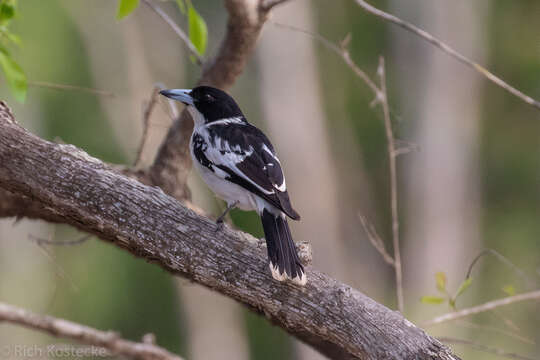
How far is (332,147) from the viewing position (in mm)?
18609

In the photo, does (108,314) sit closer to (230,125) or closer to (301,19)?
(301,19)

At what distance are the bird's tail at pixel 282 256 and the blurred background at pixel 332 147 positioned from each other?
7.19m

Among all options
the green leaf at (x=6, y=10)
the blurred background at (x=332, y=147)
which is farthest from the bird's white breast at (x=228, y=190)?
the blurred background at (x=332, y=147)

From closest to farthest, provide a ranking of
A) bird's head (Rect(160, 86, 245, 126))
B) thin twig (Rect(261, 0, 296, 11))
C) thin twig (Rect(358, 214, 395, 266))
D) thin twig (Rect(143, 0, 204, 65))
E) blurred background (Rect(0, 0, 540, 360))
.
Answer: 1. thin twig (Rect(358, 214, 395, 266))
2. thin twig (Rect(261, 0, 296, 11))
3. bird's head (Rect(160, 86, 245, 126))
4. thin twig (Rect(143, 0, 204, 65))
5. blurred background (Rect(0, 0, 540, 360))

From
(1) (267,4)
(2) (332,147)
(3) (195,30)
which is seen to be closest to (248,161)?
(3) (195,30)

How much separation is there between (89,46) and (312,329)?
17.4 meters

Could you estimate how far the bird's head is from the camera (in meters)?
5.41

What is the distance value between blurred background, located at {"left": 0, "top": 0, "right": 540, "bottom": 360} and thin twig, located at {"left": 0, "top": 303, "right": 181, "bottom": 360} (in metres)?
8.54

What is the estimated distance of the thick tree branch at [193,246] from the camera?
3557mm

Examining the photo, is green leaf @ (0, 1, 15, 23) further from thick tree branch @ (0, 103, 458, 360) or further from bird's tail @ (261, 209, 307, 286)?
bird's tail @ (261, 209, 307, 286)

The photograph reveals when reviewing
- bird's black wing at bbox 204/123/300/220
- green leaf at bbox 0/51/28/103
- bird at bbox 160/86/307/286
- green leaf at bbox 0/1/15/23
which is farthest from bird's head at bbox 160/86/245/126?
green leaf at bbox 0/1/15/23

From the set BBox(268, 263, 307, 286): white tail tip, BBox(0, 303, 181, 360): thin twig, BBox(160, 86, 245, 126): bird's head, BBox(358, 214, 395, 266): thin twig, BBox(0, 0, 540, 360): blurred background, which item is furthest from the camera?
BBox(0, 0, 540, 360): blurred background

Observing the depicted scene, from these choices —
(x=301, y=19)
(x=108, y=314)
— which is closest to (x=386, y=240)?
(x=301, y=19)

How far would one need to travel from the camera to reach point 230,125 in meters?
5.13
